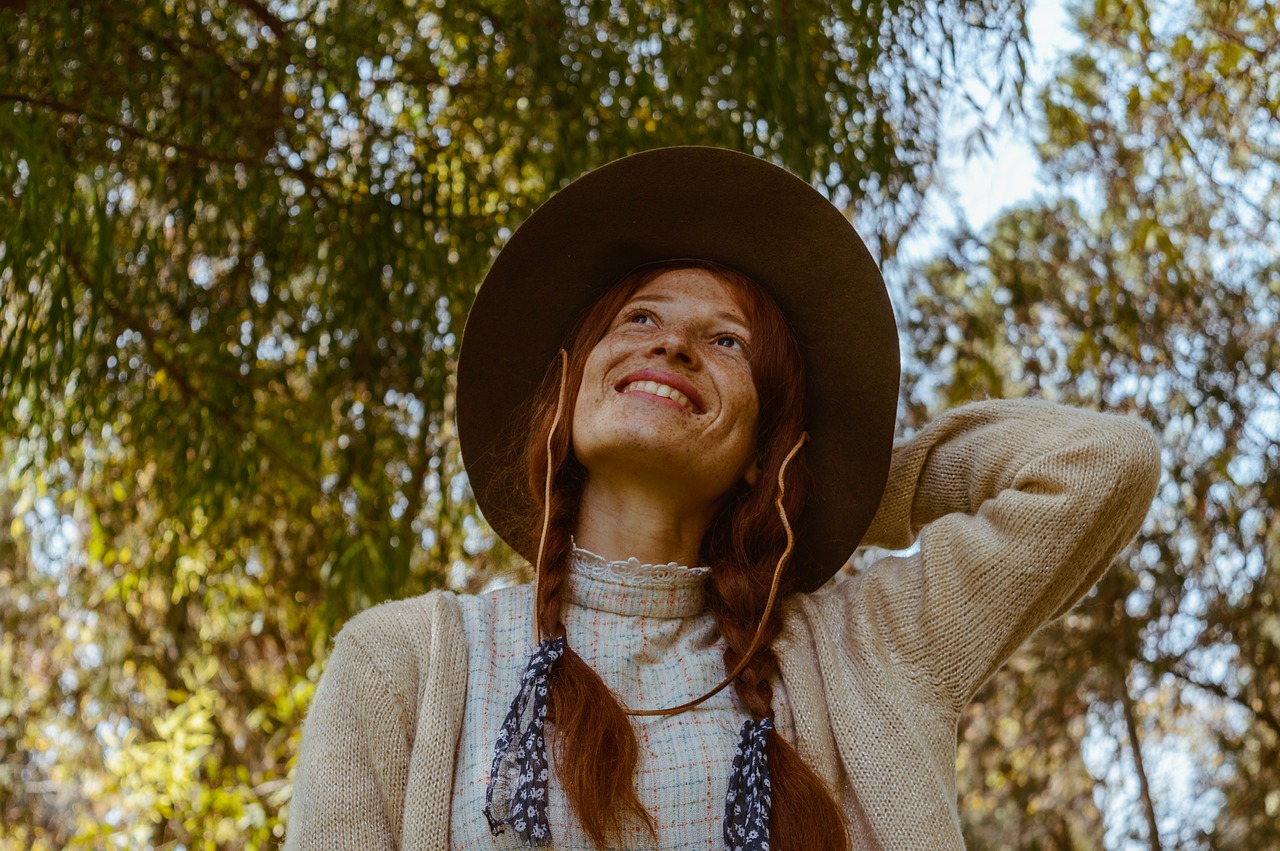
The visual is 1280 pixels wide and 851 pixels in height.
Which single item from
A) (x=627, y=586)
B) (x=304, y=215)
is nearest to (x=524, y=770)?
(x=627, y=586)

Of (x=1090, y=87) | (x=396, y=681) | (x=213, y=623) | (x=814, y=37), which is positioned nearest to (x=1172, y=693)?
(x=1090, y=87)

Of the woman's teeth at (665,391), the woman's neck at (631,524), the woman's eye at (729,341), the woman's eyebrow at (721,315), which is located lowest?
the woman's neck at (631,524)

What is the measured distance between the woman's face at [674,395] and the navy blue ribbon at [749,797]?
1.29 ft

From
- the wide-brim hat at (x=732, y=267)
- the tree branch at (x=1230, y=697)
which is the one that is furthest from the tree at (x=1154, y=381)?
the wide-brim hat at (x=732, y=267)

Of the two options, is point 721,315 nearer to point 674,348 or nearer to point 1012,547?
point 674,348

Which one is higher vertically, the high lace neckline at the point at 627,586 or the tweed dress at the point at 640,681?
the high lace neckline at the point at 627,586

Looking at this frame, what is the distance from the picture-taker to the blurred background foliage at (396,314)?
8.98 feet

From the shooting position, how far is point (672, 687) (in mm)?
1685

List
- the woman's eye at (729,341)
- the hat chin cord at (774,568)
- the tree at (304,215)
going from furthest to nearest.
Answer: the tree at (304,215) → the woman's eye at (729,341) → the hat chin cord at (774,568)

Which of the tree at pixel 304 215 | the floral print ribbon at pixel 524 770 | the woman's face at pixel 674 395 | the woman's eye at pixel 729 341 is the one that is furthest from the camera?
the tree at pixel 304 215

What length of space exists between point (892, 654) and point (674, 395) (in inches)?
18.0

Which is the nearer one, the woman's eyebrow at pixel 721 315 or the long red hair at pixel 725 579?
the long red hair at pixel 725 579

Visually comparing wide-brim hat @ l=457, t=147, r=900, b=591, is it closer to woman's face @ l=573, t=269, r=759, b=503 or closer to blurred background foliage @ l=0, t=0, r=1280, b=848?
woman's face @ l=573, t=269, r=759, b=503

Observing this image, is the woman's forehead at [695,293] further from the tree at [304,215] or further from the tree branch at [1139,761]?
the tree branch at [1139,761]
